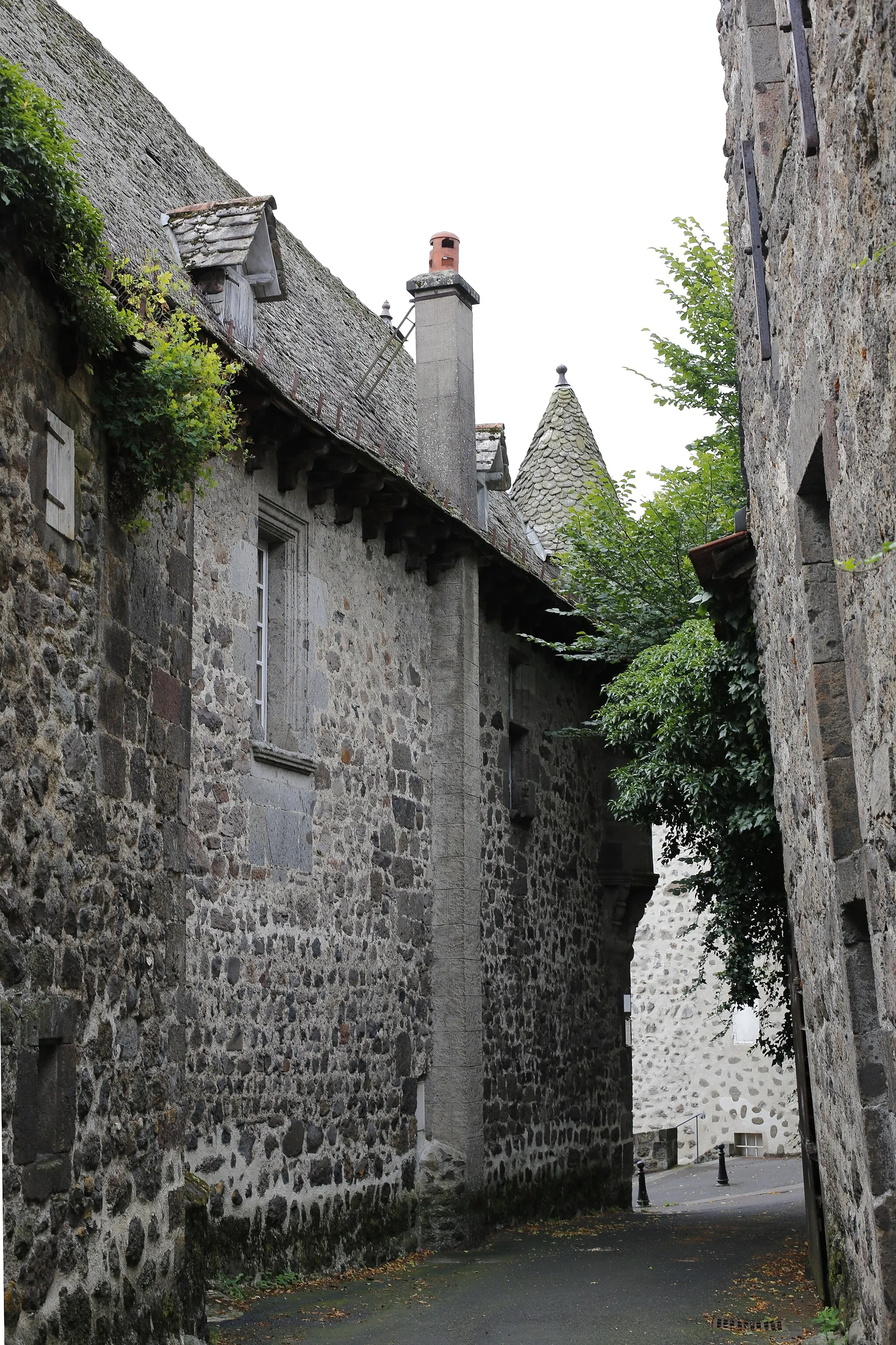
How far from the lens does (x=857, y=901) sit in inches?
200

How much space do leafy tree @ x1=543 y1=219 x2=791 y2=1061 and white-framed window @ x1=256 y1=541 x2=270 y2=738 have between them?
9.42ft

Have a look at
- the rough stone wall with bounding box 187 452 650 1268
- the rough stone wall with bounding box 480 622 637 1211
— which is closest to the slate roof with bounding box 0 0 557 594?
the rough stone wall with bounding box 187 452 650 1268

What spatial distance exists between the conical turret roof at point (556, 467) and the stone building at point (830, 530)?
10.1 meters

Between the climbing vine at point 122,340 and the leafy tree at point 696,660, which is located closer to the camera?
the climbing vine at point 122,340

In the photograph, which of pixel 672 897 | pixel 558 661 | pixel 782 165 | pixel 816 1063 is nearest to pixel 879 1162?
pixel 816 1063

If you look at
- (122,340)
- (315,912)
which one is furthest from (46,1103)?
(315,912)

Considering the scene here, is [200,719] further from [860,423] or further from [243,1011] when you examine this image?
[860,423]

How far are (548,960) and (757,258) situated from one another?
30.5ft

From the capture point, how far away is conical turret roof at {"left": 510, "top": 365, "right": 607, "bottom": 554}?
17.8 meters

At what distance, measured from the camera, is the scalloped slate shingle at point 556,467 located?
17797mm

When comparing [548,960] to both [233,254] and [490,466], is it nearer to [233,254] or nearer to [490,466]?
[490,466]

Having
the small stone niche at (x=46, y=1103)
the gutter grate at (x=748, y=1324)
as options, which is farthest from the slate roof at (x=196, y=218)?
the gutter grate at (x=748, y=1324)

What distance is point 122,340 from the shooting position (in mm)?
5715

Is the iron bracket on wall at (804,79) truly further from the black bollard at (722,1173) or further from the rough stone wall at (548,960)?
the black bollard at (722,1173)
